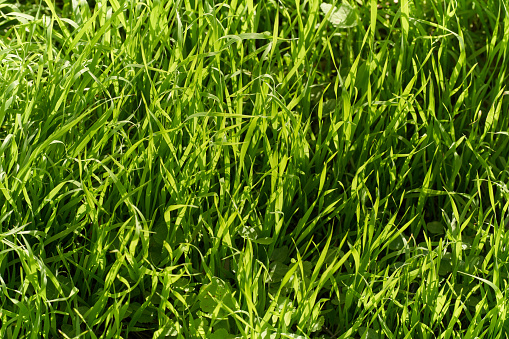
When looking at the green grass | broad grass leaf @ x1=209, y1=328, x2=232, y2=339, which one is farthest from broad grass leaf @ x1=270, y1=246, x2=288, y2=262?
broad grass leaf @ x1=209, y1=328, x2=232, y2=339

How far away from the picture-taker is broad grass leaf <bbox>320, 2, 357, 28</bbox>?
7.17ft

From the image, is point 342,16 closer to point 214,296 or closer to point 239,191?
point 239,191

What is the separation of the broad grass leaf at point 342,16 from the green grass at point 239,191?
0.7 inches

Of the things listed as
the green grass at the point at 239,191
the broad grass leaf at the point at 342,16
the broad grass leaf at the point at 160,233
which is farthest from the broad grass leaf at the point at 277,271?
the broad grass leaf at the point at 342,16

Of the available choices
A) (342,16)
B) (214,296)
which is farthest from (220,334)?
(342,16)

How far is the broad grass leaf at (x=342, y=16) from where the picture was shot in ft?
7.17

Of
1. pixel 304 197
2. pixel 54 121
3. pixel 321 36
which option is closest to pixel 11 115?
pixel 54 121

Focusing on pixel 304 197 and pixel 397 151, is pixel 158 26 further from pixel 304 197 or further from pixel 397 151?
pixel 397 151

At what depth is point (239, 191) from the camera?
1.87 metres

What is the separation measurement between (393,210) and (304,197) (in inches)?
12.5

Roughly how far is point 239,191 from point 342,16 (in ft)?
2.67

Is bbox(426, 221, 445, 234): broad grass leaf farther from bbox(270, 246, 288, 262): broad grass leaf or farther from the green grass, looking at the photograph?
bbox(270, 246, 288, 262): broad grass leaf

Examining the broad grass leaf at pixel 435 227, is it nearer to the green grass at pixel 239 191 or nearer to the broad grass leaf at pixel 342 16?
the green grass at pixel 239 191

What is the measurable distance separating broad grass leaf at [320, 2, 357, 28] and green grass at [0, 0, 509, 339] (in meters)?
0.02
